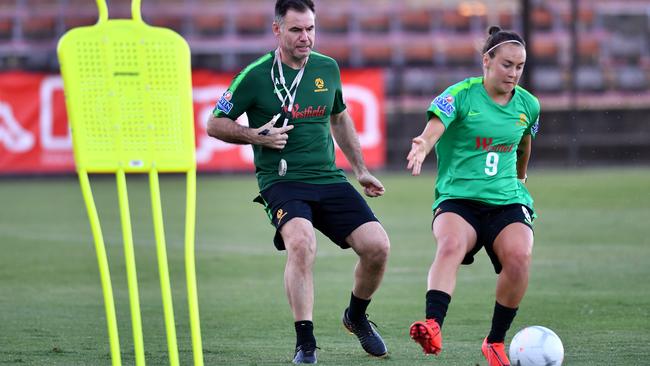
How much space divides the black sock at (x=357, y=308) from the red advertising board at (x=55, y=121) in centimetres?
1830

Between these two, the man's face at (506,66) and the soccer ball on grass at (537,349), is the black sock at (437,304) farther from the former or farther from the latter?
the man's face at (506,66)

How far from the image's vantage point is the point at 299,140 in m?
7.44

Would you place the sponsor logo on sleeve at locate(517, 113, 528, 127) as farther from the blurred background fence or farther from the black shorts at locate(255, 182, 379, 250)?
the blurred background fence

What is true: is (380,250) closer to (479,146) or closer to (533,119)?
(479,146)

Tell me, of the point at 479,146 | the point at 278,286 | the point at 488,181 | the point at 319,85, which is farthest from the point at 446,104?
the point at 278,286

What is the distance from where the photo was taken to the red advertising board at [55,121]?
26.2 metres

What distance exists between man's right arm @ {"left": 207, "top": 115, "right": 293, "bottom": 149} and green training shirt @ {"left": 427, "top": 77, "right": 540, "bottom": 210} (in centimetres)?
88

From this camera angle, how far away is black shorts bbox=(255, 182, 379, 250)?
7.36m

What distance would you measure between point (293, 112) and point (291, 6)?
622 millimetres

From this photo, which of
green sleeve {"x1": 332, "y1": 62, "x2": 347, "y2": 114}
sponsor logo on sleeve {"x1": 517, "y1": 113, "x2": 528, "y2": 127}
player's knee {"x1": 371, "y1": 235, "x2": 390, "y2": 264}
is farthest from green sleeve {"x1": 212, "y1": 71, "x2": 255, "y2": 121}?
sponsor logo on sleeve {"x1": 517, "y1": 113, "x2": 528, "y2": 127}

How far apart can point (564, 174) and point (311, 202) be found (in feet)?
67.6

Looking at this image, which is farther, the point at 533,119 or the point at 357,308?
the point at 357,308

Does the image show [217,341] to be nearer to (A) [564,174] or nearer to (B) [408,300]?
(B) [408,300]

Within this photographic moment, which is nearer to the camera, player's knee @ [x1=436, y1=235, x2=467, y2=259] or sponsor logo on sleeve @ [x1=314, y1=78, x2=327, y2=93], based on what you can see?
player's knee @ [x1=436, y1=235, x2=467, y2=259]
